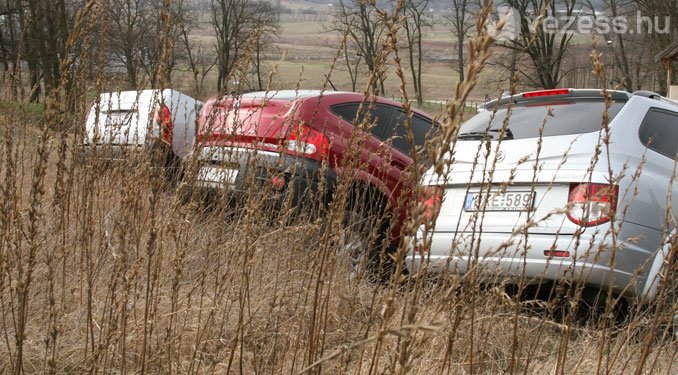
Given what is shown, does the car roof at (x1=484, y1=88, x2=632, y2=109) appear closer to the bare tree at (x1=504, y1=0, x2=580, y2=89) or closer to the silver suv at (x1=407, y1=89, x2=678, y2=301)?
the silver suv at (x1=407, y1=89, x2=678, y2=301)

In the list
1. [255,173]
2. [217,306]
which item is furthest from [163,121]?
[217,306]

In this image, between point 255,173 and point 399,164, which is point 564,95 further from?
point 255,173

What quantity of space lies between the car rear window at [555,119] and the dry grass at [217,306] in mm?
1272

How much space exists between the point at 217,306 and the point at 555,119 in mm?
2931

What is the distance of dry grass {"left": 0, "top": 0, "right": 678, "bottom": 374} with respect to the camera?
1761mm

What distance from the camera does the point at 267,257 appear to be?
4461 millimetres

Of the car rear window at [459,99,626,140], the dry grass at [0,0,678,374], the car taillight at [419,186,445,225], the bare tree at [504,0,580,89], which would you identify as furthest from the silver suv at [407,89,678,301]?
the bare tree at [504,0,580,89]

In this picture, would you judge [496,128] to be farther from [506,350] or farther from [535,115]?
[506,350]

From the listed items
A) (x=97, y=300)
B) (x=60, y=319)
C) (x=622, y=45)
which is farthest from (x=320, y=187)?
(x=622, y=45)

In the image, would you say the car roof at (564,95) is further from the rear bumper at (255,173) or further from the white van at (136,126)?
the white van at (136,126)

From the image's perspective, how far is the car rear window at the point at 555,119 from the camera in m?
4.50

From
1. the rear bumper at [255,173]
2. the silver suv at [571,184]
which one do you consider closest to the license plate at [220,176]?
the rear bumper at [255,173]

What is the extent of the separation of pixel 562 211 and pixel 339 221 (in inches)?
29.5

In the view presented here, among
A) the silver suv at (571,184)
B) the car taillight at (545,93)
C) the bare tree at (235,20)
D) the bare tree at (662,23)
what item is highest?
the bare tree at (662,23)
